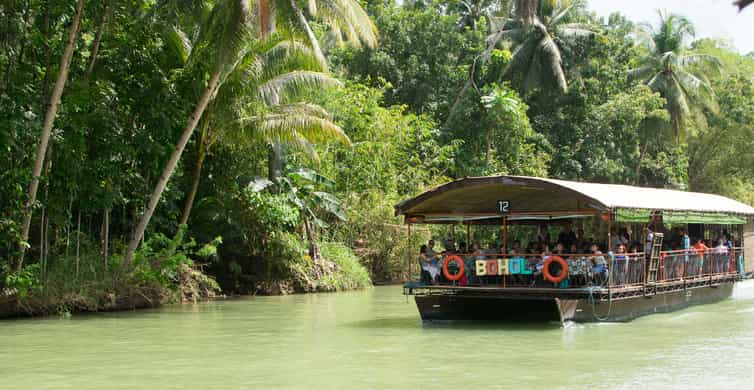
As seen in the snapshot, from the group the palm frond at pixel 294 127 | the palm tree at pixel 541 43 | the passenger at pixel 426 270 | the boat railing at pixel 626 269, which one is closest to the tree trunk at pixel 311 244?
the palm frond at pixel 294 127

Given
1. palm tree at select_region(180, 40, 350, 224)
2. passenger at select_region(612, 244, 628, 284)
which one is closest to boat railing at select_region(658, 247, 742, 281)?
passenger at select_region(612, 244, 628, 284)

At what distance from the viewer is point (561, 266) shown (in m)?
13.7

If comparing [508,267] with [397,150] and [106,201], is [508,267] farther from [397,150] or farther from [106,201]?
[397,150]

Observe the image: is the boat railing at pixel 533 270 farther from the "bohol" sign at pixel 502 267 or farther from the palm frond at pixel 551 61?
the palm frond at pixel 551 61

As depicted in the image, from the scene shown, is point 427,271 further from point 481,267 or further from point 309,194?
point 309,194

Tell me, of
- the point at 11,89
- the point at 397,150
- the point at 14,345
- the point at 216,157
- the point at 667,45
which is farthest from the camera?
the point at 667,45

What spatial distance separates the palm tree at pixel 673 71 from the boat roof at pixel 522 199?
19355 millimetres

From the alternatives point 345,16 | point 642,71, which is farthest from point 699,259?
point 642,71

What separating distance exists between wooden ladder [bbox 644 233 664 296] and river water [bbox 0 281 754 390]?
1.73 ft

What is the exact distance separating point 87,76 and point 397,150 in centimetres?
1177

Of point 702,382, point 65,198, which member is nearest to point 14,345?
point 65,198

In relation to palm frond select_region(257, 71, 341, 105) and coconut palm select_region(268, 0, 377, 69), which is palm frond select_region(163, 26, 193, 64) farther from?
coconut palm select_region(268, 0, 377, 69)

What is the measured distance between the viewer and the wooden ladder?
1535 cm

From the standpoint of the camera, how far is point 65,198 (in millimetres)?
16703
